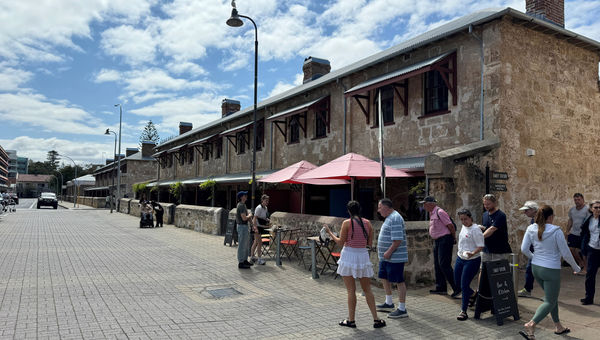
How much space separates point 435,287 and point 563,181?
5.87m

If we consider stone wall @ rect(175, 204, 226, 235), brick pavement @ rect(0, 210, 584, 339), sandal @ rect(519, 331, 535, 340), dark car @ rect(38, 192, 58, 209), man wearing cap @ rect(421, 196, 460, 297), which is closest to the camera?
sandal @ rect(519, 331, 535, 340)

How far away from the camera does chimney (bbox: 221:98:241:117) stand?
31.1m

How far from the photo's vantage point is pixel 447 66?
11.2 meters

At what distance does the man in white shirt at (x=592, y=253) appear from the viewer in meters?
6.66

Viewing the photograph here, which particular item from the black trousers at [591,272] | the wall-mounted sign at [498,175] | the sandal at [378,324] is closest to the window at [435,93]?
the wall-mounted sign at [498,175]

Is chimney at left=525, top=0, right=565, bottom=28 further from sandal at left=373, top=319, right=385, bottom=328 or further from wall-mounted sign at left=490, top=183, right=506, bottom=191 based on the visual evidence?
sandal at left=373, top=319, right=385, bottom=328

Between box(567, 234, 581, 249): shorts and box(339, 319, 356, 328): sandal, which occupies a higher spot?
box(567, 234, 581, 249): shorts

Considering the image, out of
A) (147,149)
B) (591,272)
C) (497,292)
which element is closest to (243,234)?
(497,292)

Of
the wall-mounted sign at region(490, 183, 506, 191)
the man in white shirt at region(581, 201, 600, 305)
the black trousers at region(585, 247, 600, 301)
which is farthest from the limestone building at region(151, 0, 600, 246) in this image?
the black trousers at region(585, 247, 600, 301)

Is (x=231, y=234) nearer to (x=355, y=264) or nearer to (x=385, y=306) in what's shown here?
→ (x=385, y=306)

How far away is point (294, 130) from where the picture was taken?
18484 mm

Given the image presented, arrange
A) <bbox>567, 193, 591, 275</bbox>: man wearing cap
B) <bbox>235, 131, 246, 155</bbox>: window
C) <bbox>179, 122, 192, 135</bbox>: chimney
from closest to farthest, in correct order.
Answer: <bbox>567, 193, 591, 275</bbox>: man wearing cap → <bbox>235, 131, 246, 155</bbox>: window → <bbox>179, 122, 192, 135</bbox>: chimney

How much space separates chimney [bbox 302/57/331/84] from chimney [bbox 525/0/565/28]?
11.1 metres

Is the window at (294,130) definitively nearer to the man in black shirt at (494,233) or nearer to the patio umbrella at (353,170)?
the patio umbrella at (353,170)
